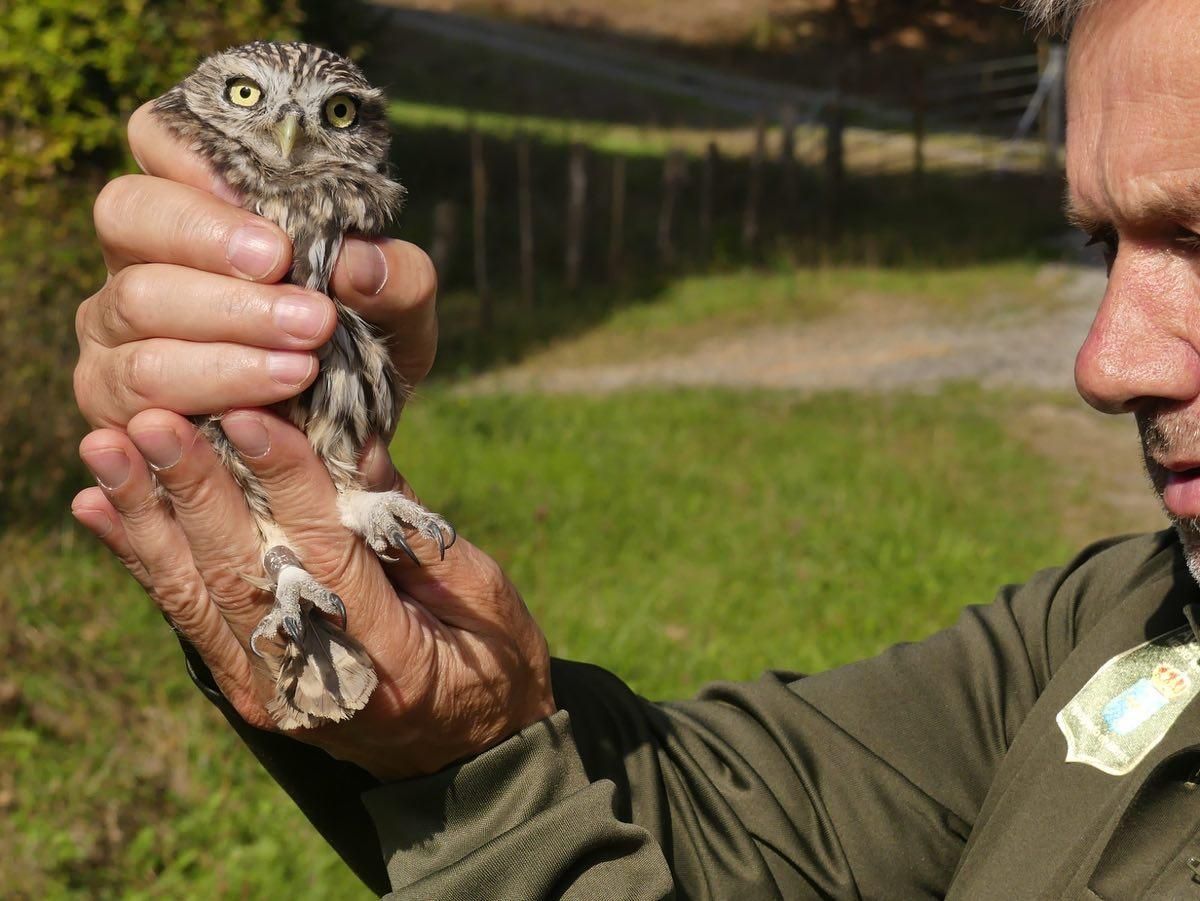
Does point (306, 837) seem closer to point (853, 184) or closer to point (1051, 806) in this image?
point (1051, 806)

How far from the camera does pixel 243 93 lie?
2693 mm

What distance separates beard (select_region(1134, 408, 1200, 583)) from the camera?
1928 millimetres

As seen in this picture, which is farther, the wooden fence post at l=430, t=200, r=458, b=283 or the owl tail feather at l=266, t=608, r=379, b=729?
the wooden fence post at l=430, t=200, r=458, b=283

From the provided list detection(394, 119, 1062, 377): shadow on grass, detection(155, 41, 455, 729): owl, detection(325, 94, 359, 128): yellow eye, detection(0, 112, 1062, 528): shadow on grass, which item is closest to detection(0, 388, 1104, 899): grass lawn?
detection(325, 94, 359, 128): yellow eye

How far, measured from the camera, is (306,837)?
14.5ft

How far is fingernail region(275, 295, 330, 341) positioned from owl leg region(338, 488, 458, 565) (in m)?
0.38

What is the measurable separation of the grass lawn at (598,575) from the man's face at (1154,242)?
2.95 m

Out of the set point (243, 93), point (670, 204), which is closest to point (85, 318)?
point (243, 93)

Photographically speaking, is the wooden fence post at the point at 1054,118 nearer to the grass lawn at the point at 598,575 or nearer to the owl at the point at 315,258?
the grass lawn at the point at 598,575

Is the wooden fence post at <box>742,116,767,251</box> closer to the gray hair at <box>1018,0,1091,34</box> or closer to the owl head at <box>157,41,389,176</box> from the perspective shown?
the owl head at <box>157,41,389,176</box>

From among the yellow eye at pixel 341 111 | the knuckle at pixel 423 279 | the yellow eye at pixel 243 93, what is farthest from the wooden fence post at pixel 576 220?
the knuckle at pixel 423 279

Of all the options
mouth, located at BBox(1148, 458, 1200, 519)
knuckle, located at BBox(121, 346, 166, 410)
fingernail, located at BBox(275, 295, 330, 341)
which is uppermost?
fingernail, located at BBox(275, 295, 330, 341)

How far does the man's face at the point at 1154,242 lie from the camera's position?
190 cm

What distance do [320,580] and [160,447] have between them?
34 cm
